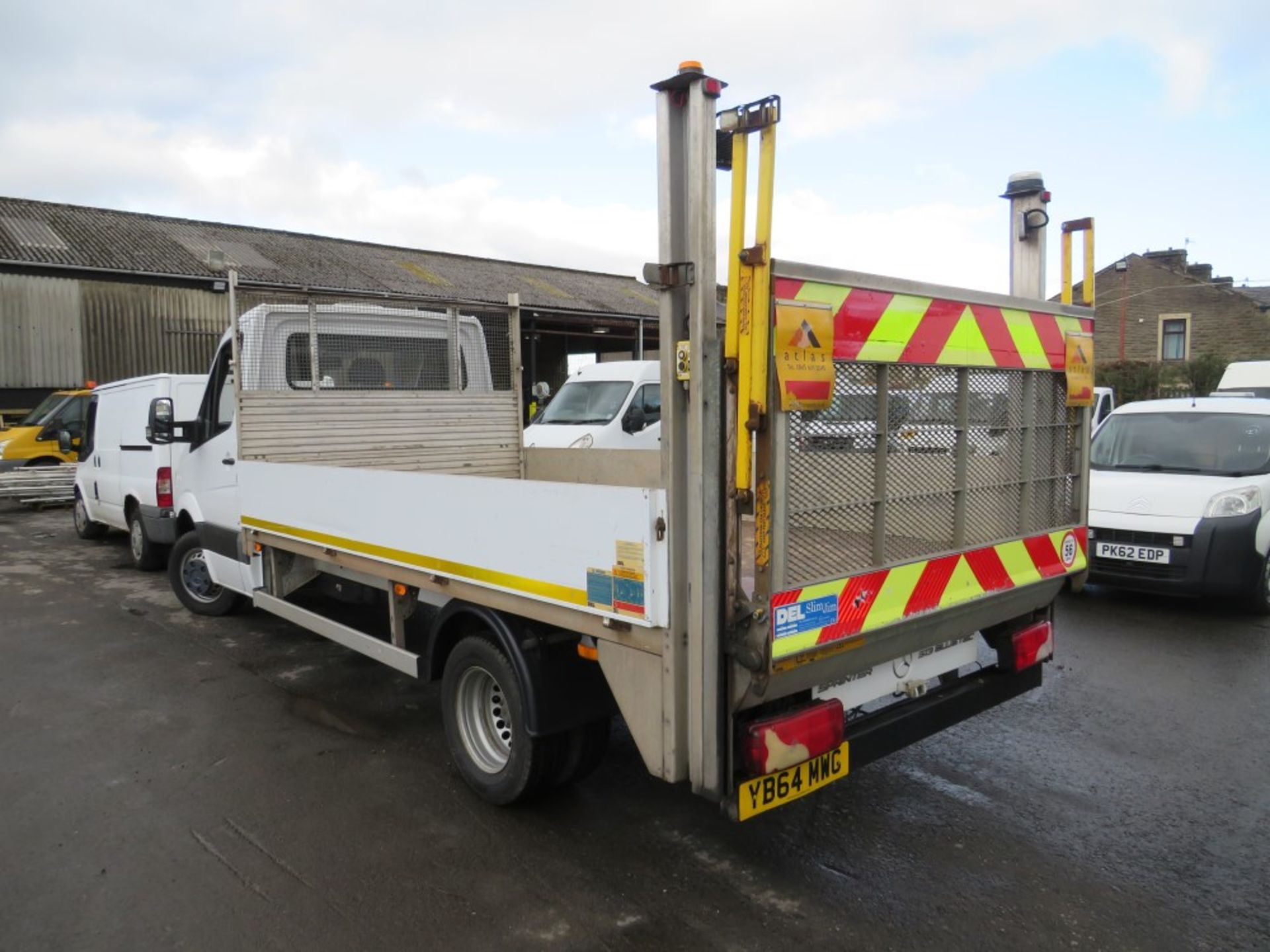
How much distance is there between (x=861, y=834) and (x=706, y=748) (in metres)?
1.18

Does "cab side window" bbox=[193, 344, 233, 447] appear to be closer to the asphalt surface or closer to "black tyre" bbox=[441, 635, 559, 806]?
the asphalt surface

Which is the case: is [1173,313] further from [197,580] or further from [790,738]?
[790,738]

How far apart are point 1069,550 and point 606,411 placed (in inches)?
325

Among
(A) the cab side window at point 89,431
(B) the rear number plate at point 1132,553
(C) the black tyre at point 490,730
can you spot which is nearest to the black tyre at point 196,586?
(A) the cab side window at point 89,431

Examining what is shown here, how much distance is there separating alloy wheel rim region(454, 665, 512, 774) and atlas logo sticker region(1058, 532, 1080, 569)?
8.60 ft

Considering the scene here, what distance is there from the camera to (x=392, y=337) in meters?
6.16

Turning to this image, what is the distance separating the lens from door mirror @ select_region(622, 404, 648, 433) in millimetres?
11578

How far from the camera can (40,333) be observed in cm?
2030

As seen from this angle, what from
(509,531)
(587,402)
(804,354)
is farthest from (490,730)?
(587,402)

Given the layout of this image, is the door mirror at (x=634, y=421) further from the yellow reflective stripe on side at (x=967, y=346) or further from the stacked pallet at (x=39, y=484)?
the stacked pallet at (x=39, y=484)

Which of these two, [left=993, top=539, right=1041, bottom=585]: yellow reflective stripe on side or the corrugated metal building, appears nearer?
[left=993, top=539, right=1041, bottom=585]: yellow reflective stripe on side

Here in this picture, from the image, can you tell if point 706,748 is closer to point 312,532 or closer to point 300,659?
point 312,532

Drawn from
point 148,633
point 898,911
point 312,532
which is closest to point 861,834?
point 898,911

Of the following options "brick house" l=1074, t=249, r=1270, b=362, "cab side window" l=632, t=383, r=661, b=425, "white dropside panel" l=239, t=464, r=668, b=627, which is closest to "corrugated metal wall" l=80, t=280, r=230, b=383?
"cab side window" l=632, t=383, r=661, b=425
